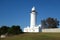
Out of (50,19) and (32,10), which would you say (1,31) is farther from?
(50,19)

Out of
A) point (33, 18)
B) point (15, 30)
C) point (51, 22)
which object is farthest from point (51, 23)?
point (15, 30)

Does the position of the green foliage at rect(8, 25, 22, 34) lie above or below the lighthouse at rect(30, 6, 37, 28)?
below

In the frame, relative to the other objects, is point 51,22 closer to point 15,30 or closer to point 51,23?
point 51,23

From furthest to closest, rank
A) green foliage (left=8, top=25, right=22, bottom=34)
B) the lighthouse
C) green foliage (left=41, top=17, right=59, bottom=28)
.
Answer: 1. green foliage (left=41, top=17, right=59, bottom=28)
2. the lighthouse
3. green foliage (left=8, top=25, right=22, bottom=34)

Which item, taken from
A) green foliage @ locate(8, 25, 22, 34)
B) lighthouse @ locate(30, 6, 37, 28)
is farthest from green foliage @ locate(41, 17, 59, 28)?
green foliage @ locate(8, 25, 22, 34)

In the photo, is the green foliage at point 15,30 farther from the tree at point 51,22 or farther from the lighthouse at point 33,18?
the tree at point 51,22

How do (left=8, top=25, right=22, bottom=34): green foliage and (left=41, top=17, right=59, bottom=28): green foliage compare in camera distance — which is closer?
(left=8, top=25, right=22, bottom=34): green foliage

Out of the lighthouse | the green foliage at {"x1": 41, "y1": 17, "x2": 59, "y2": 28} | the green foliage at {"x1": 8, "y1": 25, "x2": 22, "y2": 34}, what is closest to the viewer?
the green foliage at {"x1": 8, "y1": 25, "x2": 22, "y2": 34}

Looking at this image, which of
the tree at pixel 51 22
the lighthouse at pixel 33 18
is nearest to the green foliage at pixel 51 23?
the tree at pixel 51 22

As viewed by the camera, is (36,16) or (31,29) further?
(36,16)

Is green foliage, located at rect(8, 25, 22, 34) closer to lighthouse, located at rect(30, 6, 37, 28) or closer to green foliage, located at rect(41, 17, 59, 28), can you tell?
lighthouse, located at rect(30, 6, 37, 28)

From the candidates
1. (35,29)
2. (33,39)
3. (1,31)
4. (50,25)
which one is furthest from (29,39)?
(50,25)

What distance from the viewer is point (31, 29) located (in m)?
74.4

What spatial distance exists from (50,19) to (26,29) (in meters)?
23.2
